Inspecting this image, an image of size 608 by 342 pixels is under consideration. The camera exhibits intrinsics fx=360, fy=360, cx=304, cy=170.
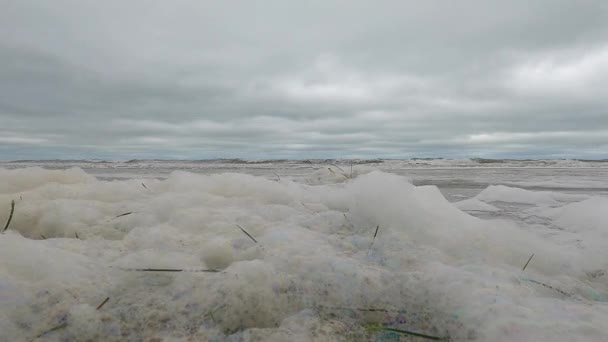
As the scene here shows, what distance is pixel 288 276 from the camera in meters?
1.32

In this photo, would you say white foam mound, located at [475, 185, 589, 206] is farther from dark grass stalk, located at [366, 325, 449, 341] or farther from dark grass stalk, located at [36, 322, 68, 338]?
dark grass stalk, located at [36, 322, 68, 338]

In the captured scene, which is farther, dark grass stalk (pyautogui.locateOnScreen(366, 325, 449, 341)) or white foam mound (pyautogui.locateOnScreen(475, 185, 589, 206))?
white foam mound (pyautogui.locateOnScreen(475, 185, 589, 206))

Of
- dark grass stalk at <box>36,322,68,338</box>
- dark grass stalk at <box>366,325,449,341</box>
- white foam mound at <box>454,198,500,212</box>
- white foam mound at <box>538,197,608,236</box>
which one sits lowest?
white foam mound at <box>454,198,500,212</box>

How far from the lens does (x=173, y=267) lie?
138 centimetres

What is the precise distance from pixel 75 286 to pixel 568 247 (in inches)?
88.5

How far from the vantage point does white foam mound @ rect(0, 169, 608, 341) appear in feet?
3.38

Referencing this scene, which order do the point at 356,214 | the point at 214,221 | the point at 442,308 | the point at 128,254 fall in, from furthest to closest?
the point at 356,214, the point at 214,221, the point at 128,254, the point at 442,308

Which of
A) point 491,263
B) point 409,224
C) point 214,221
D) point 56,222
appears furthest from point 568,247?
point 56,222

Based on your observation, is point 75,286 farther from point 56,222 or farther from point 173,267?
point 56,222

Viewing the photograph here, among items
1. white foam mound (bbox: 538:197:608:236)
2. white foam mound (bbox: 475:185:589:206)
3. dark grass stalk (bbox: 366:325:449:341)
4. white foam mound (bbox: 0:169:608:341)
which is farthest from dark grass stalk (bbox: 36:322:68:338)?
white foam mound (bbox: 475:185:589:206)

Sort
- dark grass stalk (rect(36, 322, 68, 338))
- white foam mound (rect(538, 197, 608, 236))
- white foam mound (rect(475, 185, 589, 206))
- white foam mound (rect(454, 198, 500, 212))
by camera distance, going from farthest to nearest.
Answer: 1. white foam mound (rect(475, 185, 589, 206))
2. white foam mound (rect(454, 198, 500, 212))
3. white foam mound (rect(538, 197, 608, 236))
4. dark grass stalk (rect(36, 322, 68, 338))

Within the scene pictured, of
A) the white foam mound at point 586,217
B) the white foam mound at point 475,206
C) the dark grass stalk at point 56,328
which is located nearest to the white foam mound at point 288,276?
the dark grass stalk at point 56,328

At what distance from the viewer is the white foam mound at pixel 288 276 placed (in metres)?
1.03

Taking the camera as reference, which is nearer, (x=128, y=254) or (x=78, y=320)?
(x=78, y=320)
